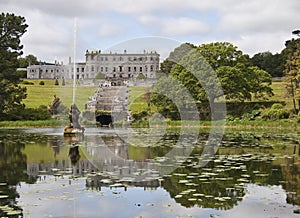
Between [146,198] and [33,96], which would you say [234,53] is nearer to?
[33,96]

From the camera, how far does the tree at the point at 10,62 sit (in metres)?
43.8

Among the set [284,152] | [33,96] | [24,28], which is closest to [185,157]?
[284,152]

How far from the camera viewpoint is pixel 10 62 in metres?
44.2

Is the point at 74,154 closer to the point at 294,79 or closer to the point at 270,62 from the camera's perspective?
the point at 294,79

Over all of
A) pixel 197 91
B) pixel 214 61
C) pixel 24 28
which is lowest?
pixel 197 91

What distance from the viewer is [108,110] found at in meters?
52.7

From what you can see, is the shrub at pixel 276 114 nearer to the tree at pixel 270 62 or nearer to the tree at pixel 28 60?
the tree at pixel 270 62

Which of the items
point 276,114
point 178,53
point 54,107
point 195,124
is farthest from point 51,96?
point 276,114

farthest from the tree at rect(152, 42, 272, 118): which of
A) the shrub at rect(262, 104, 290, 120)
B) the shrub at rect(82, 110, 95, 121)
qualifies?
the shrub at rect(82, 110, 95, 121)

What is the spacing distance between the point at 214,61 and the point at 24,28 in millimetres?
19684

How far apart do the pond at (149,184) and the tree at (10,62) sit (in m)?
27.5

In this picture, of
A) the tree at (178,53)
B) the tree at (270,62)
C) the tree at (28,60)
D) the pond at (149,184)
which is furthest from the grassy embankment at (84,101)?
the tree at (28,60)

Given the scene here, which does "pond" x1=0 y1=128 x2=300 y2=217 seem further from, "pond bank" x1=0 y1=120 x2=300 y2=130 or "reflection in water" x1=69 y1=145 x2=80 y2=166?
"pond bank" x1=0 y1=120 x2=300 y2=130

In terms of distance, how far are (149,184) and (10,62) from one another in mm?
36706
